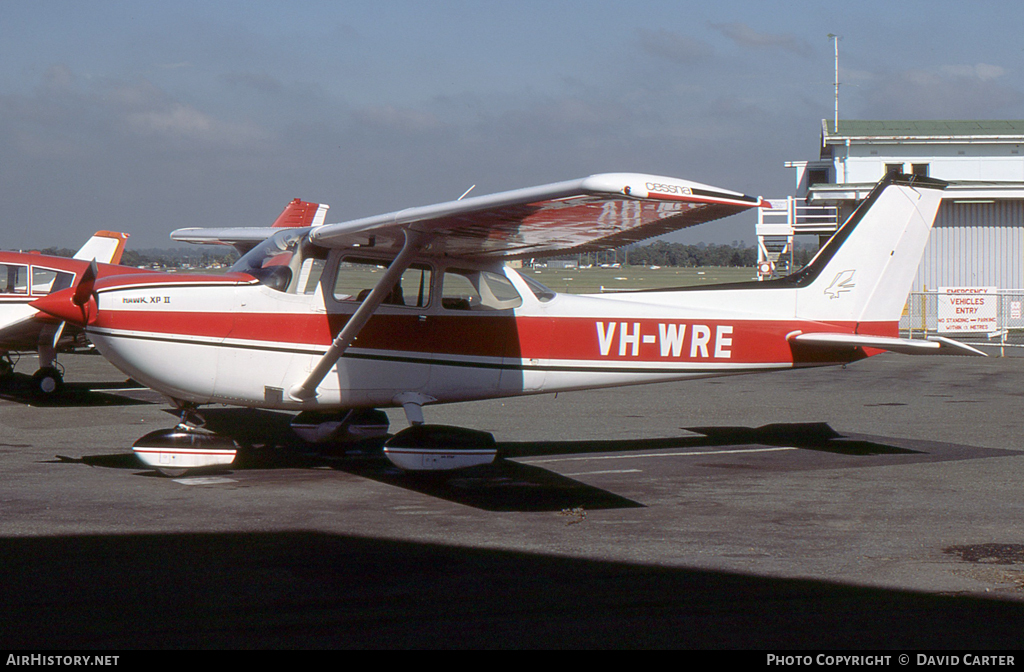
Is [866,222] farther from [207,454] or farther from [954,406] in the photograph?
[207,454]

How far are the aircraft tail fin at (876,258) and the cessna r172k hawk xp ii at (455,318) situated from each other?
15mm

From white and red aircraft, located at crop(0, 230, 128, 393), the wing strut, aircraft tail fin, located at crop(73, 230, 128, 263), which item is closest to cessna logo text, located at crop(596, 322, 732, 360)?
the wing strut

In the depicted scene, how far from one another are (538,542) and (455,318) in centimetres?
306

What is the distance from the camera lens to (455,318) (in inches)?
321

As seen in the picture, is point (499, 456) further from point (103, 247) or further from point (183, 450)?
point (103, 247)

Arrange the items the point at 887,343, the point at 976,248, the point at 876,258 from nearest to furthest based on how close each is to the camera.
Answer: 1. the point at 887,343
2. the point at 876,258
3. the point at 976,248

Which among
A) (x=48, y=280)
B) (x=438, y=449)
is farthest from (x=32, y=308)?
(x=438, y=449)

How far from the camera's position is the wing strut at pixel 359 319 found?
24.0 feet

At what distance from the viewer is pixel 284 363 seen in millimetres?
7590

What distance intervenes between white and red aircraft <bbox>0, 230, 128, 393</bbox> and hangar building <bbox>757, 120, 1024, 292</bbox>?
20.1m

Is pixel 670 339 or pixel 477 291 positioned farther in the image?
pixel 670 339

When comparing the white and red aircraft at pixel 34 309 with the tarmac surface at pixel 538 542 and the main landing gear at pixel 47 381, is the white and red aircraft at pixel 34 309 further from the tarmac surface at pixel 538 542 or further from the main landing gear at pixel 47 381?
the tarmac surface at pixel 538 542

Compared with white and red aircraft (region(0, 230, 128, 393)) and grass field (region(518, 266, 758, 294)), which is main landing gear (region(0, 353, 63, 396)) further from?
grass field (region(518, 266, 758, 294))

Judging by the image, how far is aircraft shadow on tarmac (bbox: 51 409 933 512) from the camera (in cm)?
692
